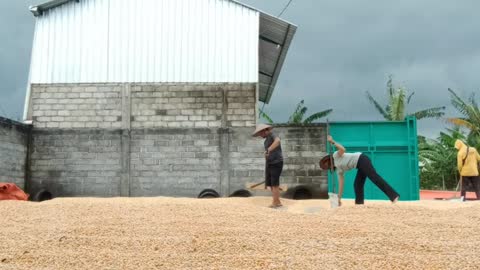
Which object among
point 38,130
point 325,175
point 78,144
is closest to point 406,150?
point 325,175

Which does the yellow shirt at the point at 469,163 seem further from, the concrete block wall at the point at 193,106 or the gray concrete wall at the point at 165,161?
the concrete block wall at the point at 193,106

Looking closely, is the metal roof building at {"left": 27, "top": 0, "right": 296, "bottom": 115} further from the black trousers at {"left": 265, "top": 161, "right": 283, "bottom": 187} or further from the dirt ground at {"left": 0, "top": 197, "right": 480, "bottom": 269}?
the dirt ground at {"left": 0, "top": 197, "right": 480, "bottom": 269}

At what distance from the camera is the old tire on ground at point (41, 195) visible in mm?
11291

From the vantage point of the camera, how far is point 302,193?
37.7 feet

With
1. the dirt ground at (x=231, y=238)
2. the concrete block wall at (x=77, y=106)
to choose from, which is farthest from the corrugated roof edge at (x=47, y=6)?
the dirt ground at (x=231, y=238)

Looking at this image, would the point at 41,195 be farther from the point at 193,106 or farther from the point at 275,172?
the point at 275,172

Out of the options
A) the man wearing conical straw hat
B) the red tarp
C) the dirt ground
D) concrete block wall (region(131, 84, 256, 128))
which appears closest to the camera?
the dirt ground

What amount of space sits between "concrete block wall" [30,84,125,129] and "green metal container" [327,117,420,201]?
473cm

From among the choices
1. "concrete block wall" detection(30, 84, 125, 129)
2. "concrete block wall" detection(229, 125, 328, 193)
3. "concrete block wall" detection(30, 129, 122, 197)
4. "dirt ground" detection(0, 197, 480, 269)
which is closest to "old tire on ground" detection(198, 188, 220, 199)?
"concrete block wall" detection(229, 125, 328, 193)

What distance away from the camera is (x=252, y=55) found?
12.2 m

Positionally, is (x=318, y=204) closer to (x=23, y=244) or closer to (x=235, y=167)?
(x=235, y=167)

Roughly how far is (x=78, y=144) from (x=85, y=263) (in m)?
8.28

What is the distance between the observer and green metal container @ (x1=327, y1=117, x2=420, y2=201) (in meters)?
11.5

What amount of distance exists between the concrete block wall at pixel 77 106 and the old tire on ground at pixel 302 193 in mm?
4027
